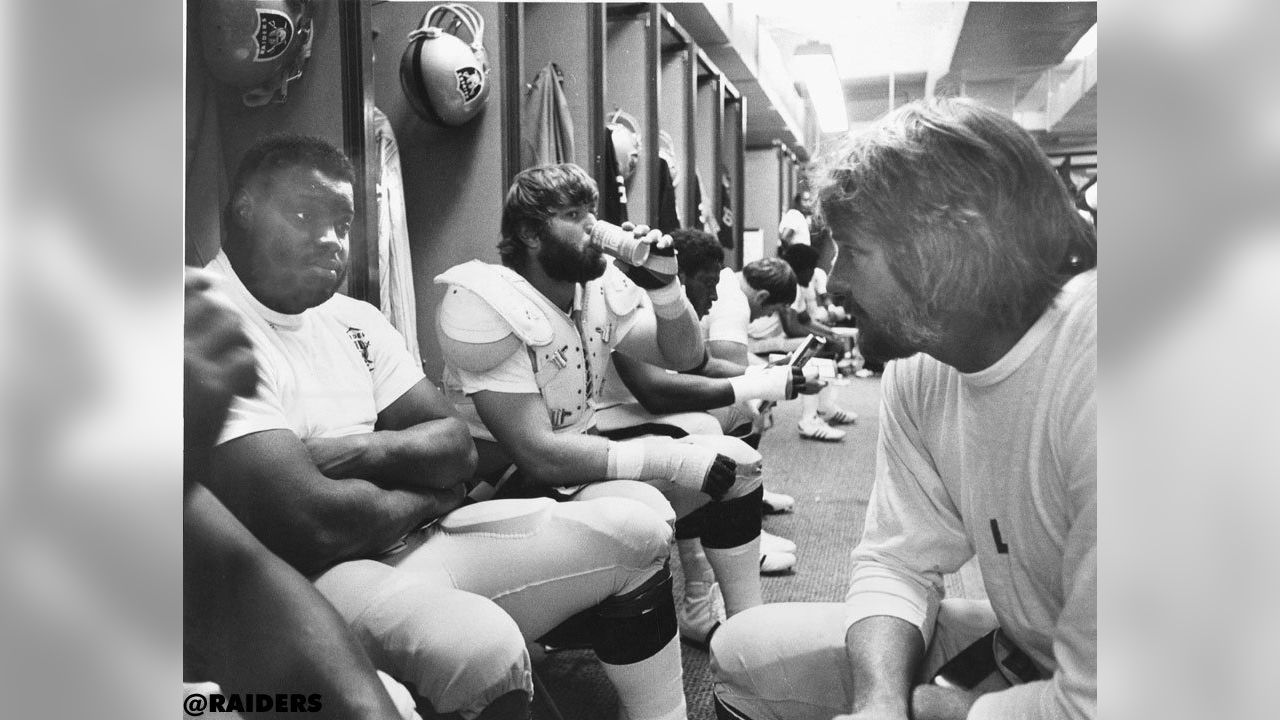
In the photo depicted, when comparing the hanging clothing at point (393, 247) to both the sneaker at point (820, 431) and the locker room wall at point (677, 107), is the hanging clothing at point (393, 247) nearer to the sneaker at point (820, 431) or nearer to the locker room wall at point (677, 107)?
the locker room wall at point (677, 107)

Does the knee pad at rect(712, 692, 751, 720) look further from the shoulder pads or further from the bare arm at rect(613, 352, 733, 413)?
the shoulder pads

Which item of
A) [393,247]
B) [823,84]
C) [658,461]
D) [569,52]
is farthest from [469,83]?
[658,461]

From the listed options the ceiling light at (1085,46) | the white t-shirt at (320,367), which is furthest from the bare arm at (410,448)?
the ceiling light at (1085,46)

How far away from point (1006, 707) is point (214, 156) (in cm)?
119

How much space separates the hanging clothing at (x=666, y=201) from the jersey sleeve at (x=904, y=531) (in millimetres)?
377

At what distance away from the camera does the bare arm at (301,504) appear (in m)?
1.07

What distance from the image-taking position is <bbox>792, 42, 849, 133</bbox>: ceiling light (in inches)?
41.7

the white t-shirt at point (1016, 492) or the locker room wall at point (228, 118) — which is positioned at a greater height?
the locker room wall at point (228, 118)

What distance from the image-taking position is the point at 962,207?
0.99 m

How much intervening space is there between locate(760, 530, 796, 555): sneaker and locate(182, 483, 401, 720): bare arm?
523 mm
